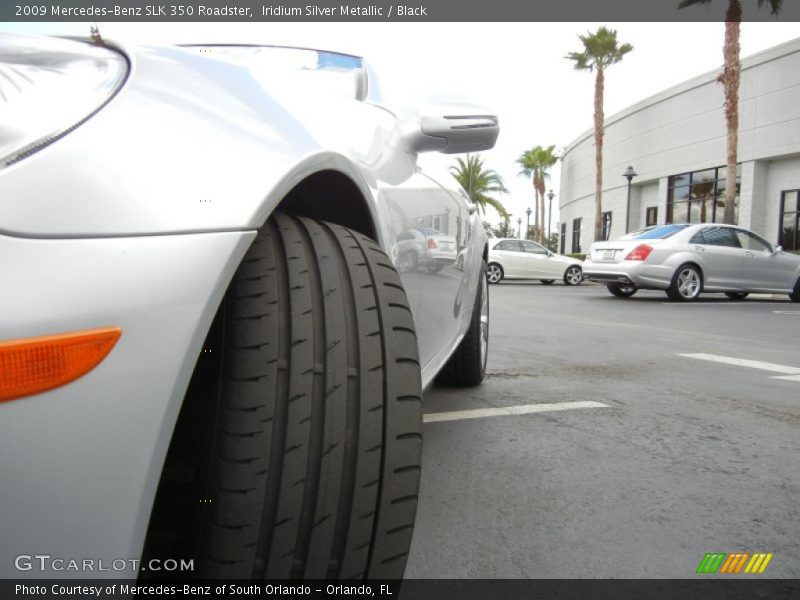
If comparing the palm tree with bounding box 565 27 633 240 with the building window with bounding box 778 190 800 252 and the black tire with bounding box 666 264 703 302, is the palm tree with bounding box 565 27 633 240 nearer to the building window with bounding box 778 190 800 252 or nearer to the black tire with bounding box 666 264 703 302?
the building window with bounding box 778 190 800 252

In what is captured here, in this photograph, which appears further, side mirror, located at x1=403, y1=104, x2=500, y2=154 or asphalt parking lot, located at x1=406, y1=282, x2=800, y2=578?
side mirror, located at x1=403, y1=104, x2=500, y2=154

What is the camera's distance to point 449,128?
1.92 m

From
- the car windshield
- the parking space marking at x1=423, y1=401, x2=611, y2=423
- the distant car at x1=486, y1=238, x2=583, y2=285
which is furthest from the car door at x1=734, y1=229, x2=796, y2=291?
the parking space marking at x1=423, y1=401, x2=611, y2=423

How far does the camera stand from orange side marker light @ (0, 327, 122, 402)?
783mm

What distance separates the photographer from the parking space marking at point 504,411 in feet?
9.59

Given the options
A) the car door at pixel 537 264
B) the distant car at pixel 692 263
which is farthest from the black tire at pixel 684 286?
the car door at pixel 537 264

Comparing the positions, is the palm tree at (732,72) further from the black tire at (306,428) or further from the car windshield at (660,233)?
the black tire at (306,428)

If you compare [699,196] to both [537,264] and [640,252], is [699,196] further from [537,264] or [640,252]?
[640,252]

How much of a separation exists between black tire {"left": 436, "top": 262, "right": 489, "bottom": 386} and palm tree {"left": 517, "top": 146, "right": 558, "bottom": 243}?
166 feet

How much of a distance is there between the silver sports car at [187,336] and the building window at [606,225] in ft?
111

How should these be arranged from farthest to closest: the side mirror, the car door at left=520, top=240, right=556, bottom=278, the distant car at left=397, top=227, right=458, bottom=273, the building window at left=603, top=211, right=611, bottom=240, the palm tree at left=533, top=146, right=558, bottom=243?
1. the palm tree at left=533, top=146, right=558, bottom=243
2. the building window at left=603, top=211, right=611, bottom=240
3. the car door at left=520, top=240, right=556, bottom=278
4. the side mirror
5. the distant car at left=397, top=227, right=458, bottom=273

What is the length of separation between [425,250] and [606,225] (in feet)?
111

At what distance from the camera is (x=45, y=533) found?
31.6 inches

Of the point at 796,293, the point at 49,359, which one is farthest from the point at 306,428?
the point at 796,293
